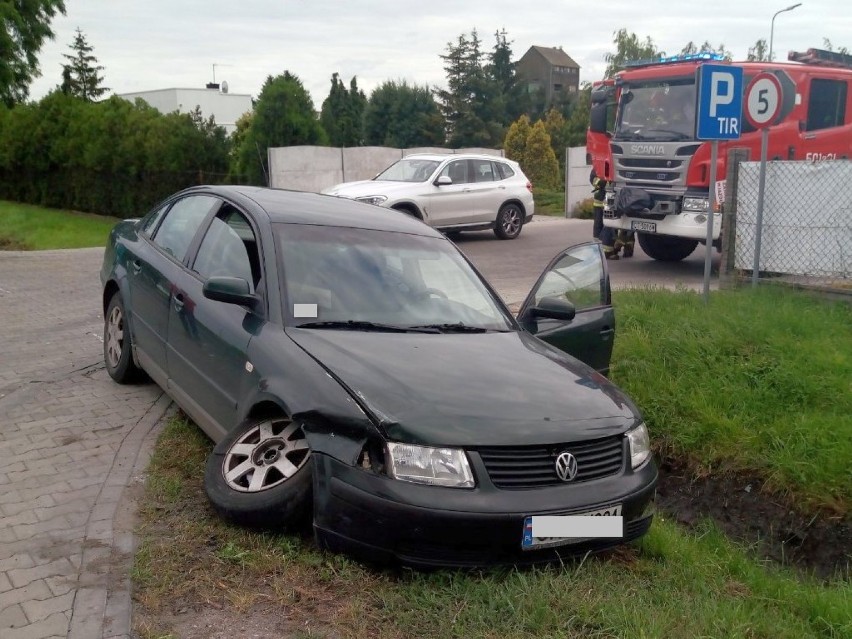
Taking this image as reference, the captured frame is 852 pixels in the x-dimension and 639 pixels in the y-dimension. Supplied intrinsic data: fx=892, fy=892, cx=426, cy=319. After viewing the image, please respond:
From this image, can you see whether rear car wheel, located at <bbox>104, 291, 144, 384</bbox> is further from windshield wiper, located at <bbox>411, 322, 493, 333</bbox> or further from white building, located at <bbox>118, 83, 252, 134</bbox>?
white building, located at <bbox>118, 83, 252, 134</bbox>

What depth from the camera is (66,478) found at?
491 cm

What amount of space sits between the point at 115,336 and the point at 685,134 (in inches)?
348

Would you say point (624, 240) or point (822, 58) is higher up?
point (822, 58)

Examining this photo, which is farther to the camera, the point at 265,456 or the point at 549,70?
the point at 549,70

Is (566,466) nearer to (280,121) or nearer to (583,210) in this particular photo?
(280,121)

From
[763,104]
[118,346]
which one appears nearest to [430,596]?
[118,346]

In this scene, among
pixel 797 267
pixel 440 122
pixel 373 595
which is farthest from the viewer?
pixel 440 122

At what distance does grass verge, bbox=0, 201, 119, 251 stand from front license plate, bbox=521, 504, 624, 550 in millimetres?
17241

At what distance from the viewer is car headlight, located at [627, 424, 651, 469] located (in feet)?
13.7

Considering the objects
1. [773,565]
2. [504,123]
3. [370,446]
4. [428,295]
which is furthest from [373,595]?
[504,123]

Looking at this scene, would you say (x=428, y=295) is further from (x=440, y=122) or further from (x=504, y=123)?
(x=504, y=123)

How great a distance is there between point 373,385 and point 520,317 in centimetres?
187

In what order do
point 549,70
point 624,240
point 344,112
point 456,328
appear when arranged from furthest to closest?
1. point 549,70
2. point 344,112
3. point 624,240
4. point 456,328

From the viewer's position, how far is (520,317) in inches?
220
